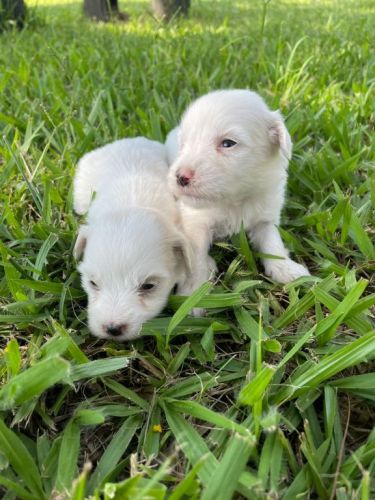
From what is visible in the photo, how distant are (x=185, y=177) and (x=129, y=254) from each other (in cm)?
51

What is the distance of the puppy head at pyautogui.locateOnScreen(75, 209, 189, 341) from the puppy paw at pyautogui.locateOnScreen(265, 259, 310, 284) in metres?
0.43

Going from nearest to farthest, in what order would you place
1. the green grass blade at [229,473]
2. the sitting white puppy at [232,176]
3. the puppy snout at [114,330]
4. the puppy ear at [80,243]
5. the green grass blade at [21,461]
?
the green grass blade at [229,473] → the green grass blade at [21,461] → the puppy snout at [114,330] → the puppy ear at [80,243] → the sitting white puppy at [232,176]

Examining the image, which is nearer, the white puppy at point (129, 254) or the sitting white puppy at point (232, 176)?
the white puppy at point (129, 254)

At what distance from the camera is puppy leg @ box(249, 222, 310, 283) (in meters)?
2.27

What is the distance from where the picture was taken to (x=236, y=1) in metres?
14.3

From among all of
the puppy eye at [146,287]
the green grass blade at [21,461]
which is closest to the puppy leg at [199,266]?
the puppy eye at [146,287]

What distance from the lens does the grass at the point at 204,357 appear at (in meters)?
1.38

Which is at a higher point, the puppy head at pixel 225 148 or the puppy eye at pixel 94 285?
the puppy head at pixel 225 148

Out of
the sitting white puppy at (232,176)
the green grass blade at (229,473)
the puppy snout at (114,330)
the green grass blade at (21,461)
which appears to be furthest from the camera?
the sitting white puppy at (232,176)

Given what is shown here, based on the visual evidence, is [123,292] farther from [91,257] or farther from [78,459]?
[78,459]

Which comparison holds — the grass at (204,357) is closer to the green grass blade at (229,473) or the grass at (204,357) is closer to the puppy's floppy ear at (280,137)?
the green grass blade at (229,473)

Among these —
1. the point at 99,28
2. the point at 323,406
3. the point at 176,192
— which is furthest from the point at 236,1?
the point at 323,406

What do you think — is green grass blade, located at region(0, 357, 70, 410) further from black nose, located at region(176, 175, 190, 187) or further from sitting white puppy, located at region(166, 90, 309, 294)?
black nose, located at region(176, 175, 190, 187)

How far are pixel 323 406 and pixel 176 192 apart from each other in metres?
1.23
